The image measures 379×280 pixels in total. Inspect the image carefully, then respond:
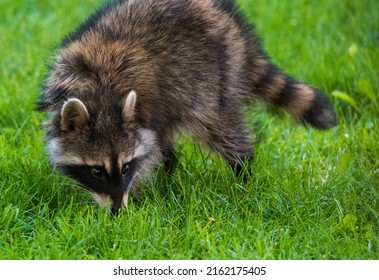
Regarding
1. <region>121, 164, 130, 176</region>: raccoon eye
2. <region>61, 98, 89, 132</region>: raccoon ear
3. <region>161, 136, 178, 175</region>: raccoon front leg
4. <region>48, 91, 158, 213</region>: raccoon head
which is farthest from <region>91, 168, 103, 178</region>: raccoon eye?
<region>161, 136, 178, 175</region>: raccoon front leg

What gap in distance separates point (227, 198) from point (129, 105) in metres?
0.90

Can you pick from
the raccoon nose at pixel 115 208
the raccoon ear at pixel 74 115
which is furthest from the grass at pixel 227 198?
the raccoon ear at pixel 74 115

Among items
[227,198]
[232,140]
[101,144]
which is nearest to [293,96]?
[232,140]

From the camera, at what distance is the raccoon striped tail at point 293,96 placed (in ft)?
21.6

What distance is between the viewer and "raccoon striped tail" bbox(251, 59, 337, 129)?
659cm

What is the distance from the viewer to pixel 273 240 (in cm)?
540

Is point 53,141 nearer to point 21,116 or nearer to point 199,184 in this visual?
point 199,184

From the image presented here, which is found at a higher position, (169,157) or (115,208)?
(115,208)

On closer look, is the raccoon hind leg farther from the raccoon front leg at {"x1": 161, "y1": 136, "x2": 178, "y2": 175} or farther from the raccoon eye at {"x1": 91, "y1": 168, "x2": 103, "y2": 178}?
the raccoon eye at {"x1": 91, "y1": 168, "x2": 103, "y2": 178}

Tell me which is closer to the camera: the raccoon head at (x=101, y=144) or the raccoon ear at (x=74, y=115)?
the raccoon ear at (x=74, y=115)

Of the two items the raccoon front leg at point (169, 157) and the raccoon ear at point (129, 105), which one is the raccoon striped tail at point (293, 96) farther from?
the raccoon ear at point (129, 105)

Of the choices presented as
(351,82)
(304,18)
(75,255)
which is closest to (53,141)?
(75,255)

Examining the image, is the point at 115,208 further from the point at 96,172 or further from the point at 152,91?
the point at 152,91

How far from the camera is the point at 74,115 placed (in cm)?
555
